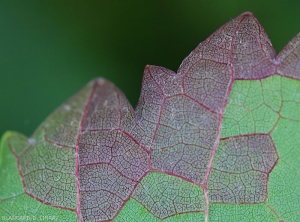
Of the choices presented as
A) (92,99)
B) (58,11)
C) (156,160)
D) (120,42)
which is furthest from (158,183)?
(58,11)

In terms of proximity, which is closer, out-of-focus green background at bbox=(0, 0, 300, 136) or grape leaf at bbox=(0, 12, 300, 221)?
grape leaf at bbox=(0, 12, 300, 221)

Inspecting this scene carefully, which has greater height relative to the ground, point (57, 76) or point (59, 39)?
point (59, 39)

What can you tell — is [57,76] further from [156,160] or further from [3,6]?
[156,160]

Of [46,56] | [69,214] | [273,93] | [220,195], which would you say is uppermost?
[273,93]

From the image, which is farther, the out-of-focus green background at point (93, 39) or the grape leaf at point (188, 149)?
the out-of-focus green background at point (93, 39)

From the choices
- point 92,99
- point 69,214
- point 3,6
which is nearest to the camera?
point 92,99
